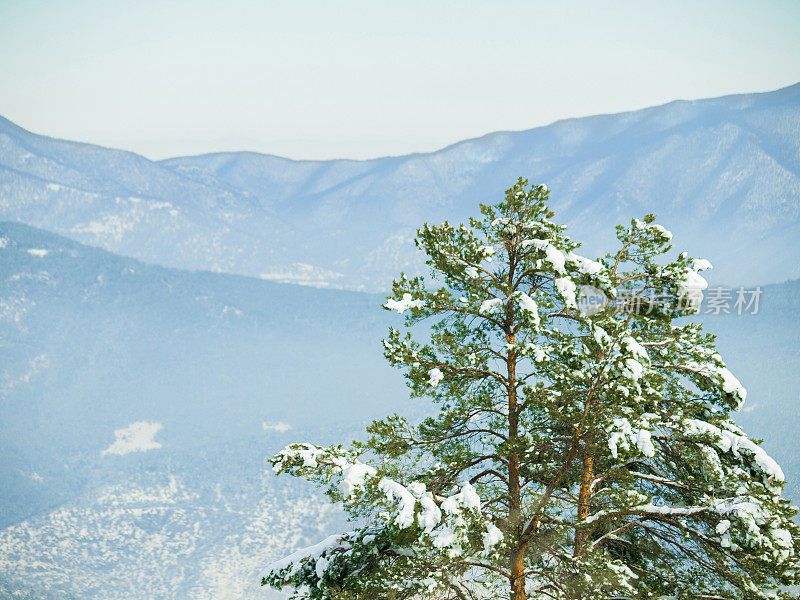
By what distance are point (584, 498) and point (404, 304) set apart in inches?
138

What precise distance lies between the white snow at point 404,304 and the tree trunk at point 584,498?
2802 mm

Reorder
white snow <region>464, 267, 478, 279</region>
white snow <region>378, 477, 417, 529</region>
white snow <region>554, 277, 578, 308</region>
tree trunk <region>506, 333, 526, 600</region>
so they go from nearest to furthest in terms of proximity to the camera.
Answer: white snow <region>378, 477, 417, 529</region> < white snow <region>554, 277, 578, 308</region> < white snow <region>464, 267, 478, 279</region> < tree trunk <region>506, 333, 526, 600</region>

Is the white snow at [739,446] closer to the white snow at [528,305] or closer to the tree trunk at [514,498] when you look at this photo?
the tree trunk at [514,498]

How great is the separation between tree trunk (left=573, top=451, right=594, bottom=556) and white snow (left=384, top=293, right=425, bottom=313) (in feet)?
9.19

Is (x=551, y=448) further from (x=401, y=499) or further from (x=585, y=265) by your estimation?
(x=585, y=265)

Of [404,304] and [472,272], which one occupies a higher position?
[472,272]

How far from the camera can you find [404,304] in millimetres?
7703

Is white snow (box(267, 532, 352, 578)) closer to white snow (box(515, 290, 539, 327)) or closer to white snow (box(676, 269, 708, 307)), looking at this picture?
white snow (box(515, 290, 539, 327))

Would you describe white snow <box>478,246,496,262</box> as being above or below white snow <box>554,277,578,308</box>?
above

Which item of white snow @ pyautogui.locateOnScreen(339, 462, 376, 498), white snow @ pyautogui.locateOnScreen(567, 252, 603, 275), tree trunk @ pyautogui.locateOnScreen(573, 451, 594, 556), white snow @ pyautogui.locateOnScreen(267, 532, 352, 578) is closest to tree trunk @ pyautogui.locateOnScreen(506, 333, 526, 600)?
tree trunk @ pyautogui.locateOnScreen(573, 451, 594, 556)

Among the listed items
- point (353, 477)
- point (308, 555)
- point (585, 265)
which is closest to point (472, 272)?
point (585, 265)

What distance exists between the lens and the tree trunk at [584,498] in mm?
8219

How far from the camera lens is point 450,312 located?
8531mm

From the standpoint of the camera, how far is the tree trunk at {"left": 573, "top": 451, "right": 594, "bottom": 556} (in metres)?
8.22
